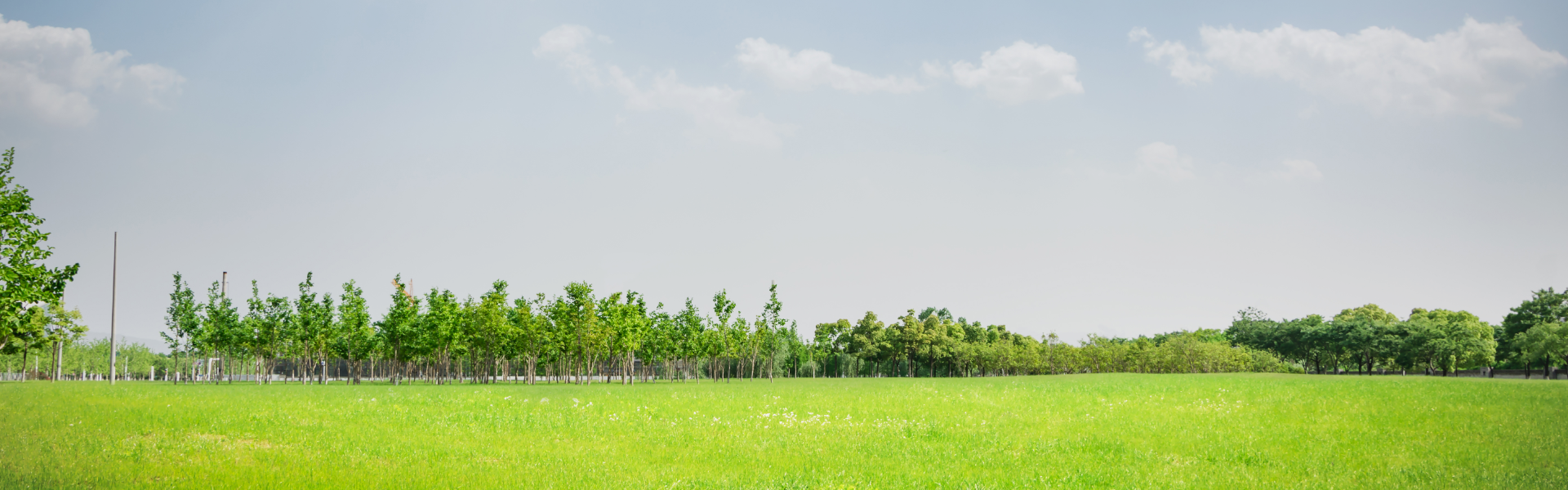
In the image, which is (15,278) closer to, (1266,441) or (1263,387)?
(1266,441)

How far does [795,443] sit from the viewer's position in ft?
67.9

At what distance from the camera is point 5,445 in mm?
17359

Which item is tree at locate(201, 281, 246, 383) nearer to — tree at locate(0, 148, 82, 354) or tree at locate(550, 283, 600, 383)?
tree at locate(550, 283, 600, 383)

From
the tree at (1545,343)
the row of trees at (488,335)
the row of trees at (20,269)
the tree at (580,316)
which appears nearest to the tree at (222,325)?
the row of trees at (488,335)

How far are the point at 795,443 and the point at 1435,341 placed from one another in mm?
95815

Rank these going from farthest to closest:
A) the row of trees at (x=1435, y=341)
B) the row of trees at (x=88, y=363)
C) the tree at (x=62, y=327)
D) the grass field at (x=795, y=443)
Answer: the row of trees at (x=88, y=363)
the row of trees at (x=1435, y=341)
the tree at (x=62, y=327)
the grass field at (x=795, y=443)

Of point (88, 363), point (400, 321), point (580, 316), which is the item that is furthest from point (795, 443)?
point (88, 363)

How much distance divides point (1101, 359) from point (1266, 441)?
299ft

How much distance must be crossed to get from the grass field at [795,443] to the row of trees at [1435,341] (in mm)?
62002

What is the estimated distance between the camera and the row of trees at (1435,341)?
76.8 meters

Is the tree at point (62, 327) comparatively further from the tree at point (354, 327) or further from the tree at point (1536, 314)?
the tree at point (1536, 314)

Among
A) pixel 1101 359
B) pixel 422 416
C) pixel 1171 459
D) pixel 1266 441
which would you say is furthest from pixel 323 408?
pixel 1101 359

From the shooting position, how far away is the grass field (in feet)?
51.6

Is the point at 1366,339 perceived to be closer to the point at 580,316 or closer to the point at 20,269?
the point at 580,316
